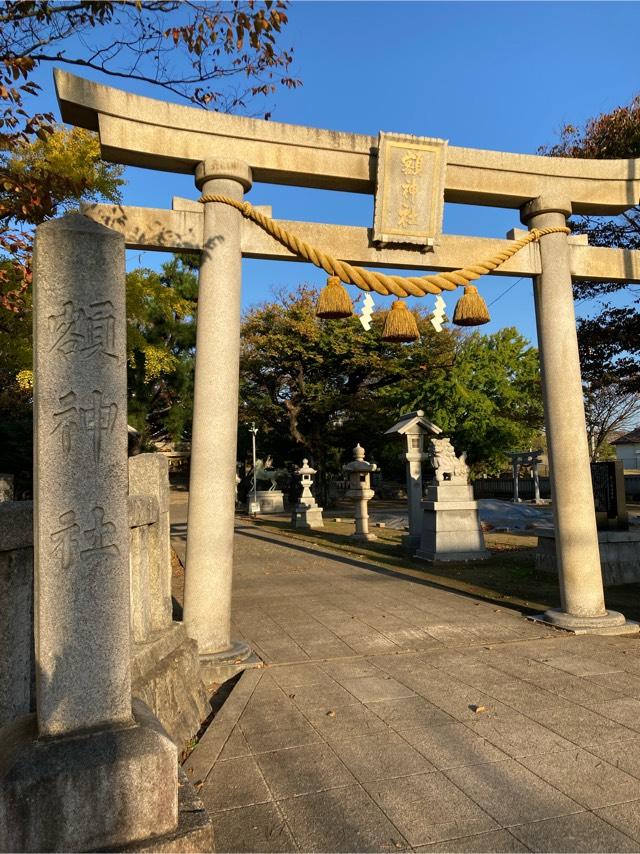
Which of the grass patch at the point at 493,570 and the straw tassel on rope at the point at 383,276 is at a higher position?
the straw tassel on rope at the point at 383,276

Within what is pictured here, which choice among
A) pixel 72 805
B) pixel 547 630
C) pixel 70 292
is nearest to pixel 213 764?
pixel 72 805

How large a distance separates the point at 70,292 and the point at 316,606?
634cm

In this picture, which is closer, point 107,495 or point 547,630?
point 107,495

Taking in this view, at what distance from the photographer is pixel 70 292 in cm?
263

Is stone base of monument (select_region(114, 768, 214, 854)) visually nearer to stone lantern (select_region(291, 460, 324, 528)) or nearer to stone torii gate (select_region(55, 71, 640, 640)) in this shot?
stone torii gate (select_region(55, 71, 640, 640))

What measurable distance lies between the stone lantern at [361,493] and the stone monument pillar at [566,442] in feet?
37.3

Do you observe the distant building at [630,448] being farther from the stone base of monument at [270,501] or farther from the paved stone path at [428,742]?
the paved stone path at [428,742]

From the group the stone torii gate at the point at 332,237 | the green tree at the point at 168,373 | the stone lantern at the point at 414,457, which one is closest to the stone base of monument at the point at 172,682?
the stone torii gate at the point at 332,237

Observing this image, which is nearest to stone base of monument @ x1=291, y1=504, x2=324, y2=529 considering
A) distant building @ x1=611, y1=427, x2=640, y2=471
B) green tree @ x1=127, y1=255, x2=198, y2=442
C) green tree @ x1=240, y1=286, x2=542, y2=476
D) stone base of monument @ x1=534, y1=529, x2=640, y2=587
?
green tree @ x1=127, y1=255, x2=198, y2=442

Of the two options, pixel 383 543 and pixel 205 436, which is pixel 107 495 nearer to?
pixel 205 436

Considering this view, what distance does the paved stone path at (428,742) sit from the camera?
2.77 m

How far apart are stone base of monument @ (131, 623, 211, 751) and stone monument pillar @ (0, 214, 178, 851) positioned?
102 centimetres

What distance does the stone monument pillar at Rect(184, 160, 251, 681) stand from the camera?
5.45 meters

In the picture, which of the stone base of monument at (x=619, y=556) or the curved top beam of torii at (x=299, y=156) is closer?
the curved top beam of torii at (x=299, y=156)
